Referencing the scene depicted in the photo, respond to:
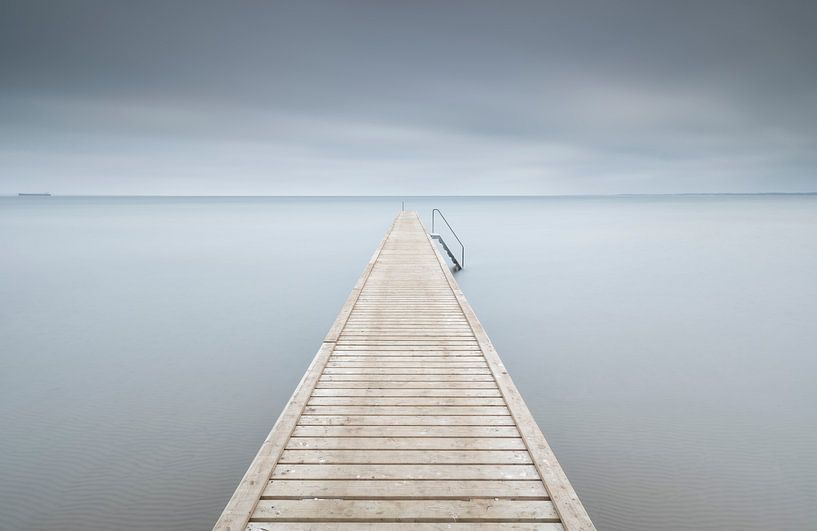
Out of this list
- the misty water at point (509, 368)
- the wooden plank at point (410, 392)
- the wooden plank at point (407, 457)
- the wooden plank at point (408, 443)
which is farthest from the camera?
the misty water at point (509, 368)

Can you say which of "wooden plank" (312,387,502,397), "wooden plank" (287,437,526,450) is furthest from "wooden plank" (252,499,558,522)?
"wooden plank" (312,387,502,397)

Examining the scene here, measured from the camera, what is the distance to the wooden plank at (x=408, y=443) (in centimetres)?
328

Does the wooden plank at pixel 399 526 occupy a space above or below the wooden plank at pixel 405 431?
below

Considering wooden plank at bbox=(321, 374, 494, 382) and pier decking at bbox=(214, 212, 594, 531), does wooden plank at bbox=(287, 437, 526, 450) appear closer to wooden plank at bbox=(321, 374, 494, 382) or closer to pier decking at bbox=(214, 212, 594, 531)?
pier decking at bbox=(214, 212, 594, 531)

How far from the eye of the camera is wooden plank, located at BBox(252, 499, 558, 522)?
2600 millimetres

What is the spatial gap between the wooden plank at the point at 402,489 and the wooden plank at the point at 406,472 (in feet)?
0.14

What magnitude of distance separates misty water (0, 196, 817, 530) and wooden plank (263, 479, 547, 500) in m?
1.83

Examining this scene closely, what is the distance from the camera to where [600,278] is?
54.6ft

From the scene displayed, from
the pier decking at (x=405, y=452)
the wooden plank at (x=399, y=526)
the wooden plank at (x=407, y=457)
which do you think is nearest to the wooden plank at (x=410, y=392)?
the pier decking at (x=405, y=452)

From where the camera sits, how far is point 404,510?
2.66 meters

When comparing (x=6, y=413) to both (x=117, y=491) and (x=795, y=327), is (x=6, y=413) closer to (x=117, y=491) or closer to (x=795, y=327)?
(x=117, y=491)

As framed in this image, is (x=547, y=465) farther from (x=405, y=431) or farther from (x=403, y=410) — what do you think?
(x=403, y=410)

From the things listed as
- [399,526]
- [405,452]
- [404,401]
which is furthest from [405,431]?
Answer: [399,526]

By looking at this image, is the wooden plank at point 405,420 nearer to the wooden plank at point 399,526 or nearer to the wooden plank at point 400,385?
the wooden plank at point 400,385
